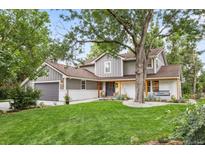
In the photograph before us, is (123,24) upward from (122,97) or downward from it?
upward

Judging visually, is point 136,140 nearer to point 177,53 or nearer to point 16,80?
point 177,53

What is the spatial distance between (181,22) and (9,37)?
4388 mm

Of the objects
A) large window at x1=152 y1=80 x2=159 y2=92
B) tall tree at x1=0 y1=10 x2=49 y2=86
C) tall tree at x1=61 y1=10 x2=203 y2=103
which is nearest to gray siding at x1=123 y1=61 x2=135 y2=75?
tall tree at x1=61 y1=10 x2=203 y2=103

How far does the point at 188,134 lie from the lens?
2.61m

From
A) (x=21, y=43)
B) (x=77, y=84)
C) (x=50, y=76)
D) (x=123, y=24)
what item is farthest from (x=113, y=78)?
(x=21, y=43)

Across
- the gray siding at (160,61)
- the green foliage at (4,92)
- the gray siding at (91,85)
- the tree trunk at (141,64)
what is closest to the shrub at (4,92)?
the green foliage at (4,92)

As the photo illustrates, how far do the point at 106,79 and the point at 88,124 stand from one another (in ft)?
7.23

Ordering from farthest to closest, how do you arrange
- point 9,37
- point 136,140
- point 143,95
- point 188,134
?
point 9,37 < point 143,95 < point 136,140 < point 188,134

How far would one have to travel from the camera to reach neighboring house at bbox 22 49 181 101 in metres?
4.79

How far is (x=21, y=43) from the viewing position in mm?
6023

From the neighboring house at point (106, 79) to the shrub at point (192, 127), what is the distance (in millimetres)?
1766

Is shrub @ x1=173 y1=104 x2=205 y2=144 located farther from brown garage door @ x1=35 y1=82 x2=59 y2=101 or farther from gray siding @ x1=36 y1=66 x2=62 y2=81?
gray siding @ x1=36 y1=66 x2=62 y2=81

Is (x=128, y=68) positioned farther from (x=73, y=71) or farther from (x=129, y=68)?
(x=73, y=71)
